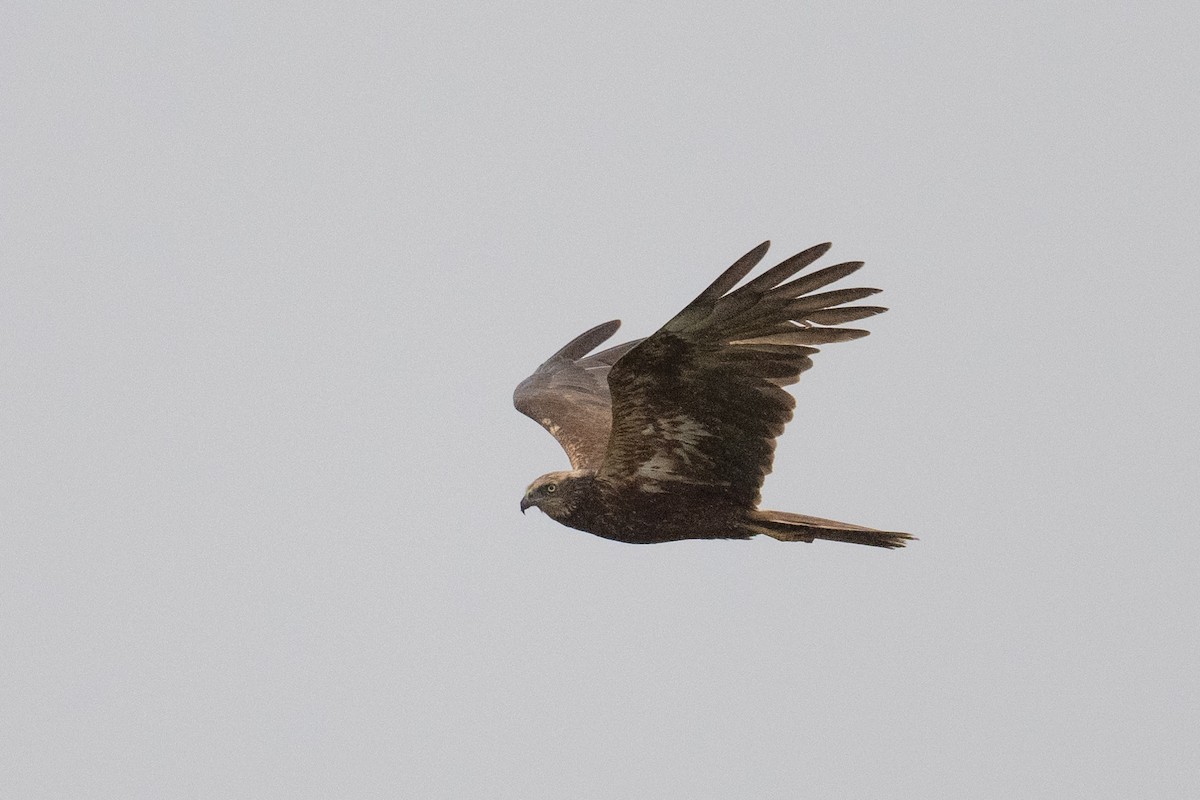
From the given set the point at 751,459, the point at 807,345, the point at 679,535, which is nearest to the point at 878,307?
the point at 807,345

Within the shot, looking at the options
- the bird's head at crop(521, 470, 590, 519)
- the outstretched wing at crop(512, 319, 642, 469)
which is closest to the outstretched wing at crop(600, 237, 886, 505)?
A: the bird's head at crop(521, 470, 590, 519)

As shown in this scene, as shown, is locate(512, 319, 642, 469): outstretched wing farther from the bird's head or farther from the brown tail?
the brown tail

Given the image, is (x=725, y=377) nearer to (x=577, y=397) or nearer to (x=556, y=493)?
(x=556, y=493)

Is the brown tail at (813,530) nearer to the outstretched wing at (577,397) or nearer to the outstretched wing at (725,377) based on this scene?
the outstretched wing at (725,377)

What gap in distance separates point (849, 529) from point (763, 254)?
174 cm

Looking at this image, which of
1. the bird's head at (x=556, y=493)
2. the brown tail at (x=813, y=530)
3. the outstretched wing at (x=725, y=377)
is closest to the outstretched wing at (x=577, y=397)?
the bird's head at (x=556, y=493)

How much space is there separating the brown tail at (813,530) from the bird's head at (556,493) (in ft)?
3.42

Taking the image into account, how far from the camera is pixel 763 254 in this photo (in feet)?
30.6

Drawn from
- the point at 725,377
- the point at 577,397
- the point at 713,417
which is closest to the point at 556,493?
the point at 713,417

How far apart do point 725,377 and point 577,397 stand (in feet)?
10.0

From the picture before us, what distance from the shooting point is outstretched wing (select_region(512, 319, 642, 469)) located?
1205 centimetres

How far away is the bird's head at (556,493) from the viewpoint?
10867mm

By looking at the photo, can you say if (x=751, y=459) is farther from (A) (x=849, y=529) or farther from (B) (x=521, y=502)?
(B) (x=521, y=502)

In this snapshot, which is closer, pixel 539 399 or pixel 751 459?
pixel 751 459
